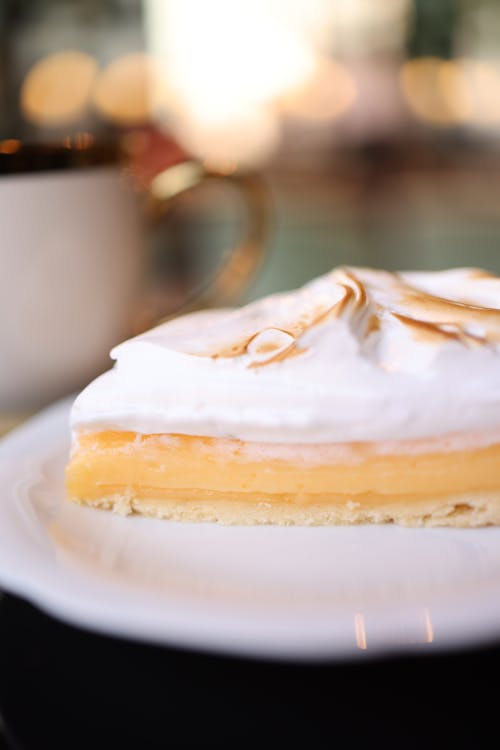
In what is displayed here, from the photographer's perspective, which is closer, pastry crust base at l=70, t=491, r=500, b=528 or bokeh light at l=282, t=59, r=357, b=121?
pastry crust base at l=70, t=491, r=500, b=528

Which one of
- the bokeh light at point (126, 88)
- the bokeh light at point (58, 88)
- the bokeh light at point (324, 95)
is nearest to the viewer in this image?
the bokeh light at point (58, 88)

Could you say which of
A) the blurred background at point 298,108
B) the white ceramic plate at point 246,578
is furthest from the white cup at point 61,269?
the blurred background at point 298,108

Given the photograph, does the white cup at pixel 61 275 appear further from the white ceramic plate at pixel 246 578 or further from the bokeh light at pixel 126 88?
the bokeh light at pixel 126 88

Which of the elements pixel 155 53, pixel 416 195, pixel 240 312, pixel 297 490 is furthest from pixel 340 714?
pixel 155 53

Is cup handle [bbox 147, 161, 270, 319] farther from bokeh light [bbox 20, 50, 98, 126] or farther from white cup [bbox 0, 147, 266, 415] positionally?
bokeh light [bbox 20, 50, 98, 126]

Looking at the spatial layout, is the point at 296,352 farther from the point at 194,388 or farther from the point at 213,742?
the point at 213,742

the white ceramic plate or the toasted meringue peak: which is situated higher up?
the toasted meringue peak

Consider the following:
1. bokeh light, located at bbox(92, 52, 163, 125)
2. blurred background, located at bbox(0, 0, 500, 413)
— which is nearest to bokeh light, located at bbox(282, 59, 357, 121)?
blurred background, located at bbox(0, 0, 500, 413)

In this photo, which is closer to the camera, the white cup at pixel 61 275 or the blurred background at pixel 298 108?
the white cup at pixel 61 275
